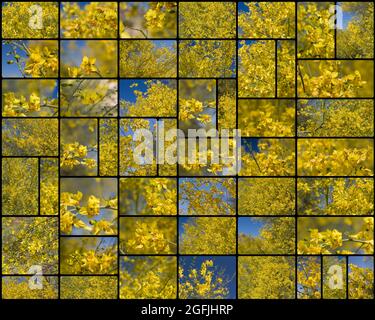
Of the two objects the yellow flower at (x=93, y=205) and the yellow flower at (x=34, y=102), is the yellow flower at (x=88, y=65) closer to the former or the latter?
the yellow flower at (x=34, y=102)

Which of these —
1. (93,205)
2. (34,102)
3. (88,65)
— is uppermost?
(88,65)

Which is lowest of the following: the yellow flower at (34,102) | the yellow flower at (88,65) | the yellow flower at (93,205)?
the yellow flower at (93,205)

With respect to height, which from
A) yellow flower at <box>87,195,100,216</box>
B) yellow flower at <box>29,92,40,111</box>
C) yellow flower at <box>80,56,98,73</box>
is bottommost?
yellow flower at <box>87,195,100,216</box>

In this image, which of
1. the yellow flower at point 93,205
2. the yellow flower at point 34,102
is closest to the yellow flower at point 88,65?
the yellow flower at point 34,102

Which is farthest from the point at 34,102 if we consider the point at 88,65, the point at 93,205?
the point at 93,205

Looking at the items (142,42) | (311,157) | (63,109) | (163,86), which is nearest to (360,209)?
(311,157)

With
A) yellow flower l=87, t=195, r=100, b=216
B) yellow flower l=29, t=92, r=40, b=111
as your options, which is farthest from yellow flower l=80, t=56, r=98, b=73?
yellow flower l=87, t=195, r=100, b=216

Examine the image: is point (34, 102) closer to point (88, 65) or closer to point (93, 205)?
point (88, 65)

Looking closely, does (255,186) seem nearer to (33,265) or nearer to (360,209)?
(360,209)

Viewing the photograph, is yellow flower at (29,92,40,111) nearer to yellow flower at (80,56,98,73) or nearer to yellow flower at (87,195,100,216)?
yellow flower at (80,56,98,73)

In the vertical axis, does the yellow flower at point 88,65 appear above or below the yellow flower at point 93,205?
above

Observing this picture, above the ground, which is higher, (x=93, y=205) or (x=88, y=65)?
(x=88, y=65)
